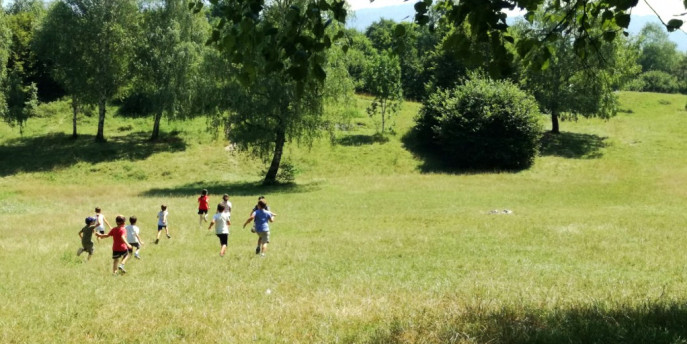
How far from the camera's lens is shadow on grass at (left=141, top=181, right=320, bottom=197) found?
3750 cm

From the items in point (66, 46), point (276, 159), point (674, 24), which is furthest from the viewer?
point (66, 46)

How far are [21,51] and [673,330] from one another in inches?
2941

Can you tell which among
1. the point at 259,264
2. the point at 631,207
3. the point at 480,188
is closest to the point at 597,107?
the point at 480,188

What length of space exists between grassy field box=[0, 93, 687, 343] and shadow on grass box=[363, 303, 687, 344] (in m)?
0.03

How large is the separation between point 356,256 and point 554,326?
32.0ft

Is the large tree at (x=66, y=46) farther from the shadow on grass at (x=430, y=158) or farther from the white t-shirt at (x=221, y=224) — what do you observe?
the white t-shirt at (x=221, y=224)

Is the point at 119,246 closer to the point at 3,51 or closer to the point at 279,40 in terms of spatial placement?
the point at 279,40

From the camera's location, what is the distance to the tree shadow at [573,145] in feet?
174

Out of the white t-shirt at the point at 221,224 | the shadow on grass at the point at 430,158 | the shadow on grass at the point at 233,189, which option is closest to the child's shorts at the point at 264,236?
the white t-shirt at the point at 221,224

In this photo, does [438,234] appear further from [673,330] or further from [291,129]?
[291,129]

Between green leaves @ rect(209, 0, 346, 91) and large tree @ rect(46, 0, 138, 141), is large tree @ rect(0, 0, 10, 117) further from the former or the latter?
green leaves @ rect(209, 0, 346, 91)

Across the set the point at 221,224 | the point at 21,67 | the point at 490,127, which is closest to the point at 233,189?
the point at 221,224

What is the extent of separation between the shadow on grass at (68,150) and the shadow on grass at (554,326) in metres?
47.0

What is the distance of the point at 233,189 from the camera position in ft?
131
